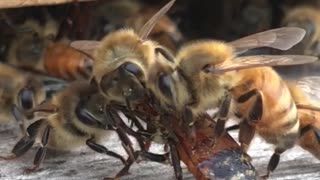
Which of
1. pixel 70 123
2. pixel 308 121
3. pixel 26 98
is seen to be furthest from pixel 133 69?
pixel 26 98

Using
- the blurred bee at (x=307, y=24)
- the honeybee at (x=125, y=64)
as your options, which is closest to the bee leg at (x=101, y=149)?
the honeybee at (x=125, y=64)

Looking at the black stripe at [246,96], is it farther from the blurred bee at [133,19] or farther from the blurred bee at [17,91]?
the blurred bee at [133,19]

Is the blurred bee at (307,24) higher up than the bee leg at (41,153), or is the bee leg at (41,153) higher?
the bee leg at (41,153)

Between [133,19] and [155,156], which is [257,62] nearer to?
[155,156]

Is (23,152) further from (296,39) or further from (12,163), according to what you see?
(296,39)

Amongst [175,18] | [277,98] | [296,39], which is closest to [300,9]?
[175,18]

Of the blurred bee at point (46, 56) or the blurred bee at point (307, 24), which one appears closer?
the blurred bee at point (46, 56)
